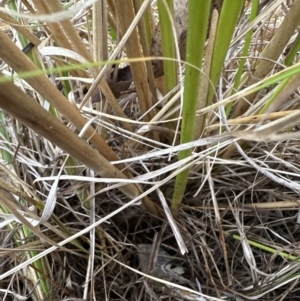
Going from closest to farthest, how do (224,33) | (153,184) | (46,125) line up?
(46,125) → (224,33) → (153,184)

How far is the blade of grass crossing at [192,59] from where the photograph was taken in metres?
0.27

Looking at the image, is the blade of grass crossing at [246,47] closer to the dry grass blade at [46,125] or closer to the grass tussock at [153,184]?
the grass tussock at [153,184]

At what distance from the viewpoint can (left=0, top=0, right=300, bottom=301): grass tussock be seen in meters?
0.44

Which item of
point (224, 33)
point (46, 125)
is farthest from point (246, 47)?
point (46, 125)

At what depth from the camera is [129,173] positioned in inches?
19.2

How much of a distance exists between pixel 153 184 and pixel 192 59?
20cm

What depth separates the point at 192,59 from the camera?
323 mm

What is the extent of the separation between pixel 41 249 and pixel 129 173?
0.13 meters

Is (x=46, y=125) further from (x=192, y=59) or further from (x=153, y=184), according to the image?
(x=153, y=184)

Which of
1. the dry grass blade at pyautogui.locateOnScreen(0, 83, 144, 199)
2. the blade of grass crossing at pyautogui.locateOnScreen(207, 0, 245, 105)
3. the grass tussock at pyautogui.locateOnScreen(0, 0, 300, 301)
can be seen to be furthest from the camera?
the grass tussock at pyautogui.locateOnScreen(0, 0, 300, 301)

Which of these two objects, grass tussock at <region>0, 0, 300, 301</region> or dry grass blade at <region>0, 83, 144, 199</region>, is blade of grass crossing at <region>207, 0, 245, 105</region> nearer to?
grass tussock at <region>0, 0, 300, 301</region>

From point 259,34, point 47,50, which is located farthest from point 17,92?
point 259,34

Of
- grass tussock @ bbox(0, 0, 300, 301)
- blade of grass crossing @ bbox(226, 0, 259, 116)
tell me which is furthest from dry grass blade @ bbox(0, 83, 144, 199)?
blade of grass crossing @ bbox(226, 0, 259, 116)

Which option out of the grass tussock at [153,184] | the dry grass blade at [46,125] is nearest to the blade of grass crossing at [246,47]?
the grass tussock at [153,184]
